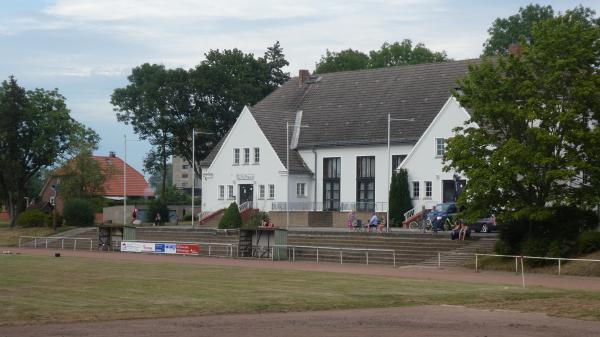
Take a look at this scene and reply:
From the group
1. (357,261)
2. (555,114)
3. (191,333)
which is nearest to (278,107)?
(357,261)

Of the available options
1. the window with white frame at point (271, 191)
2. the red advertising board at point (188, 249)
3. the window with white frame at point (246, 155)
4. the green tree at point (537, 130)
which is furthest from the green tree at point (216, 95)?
the green tree at point (537, 130)

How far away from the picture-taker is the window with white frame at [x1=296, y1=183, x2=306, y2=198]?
80.6 m

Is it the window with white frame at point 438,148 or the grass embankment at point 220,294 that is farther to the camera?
the window with white frame at point 438,148

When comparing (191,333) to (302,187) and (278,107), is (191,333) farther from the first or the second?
(278,107)

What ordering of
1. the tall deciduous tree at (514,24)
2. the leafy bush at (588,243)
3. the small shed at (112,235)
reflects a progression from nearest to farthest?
the leafy bush at (588,243) → the small shed at (112,235) → the tall deciduous tree at (514,24)

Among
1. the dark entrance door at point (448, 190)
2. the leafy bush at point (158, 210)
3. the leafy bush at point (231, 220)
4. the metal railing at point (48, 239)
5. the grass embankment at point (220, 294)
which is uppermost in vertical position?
the dark entrance door at point (448, 190)

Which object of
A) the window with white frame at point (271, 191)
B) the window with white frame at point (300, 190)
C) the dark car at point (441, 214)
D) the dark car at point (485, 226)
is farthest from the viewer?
the window with white frame at point (271, 191)

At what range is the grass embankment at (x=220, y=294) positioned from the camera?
26594 mm

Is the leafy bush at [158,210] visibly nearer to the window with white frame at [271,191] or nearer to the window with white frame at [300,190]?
the window with white frame at [271,191]

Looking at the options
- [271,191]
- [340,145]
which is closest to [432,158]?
[340,145]

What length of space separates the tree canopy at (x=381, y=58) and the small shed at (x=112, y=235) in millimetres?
56899

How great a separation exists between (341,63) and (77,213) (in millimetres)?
47774

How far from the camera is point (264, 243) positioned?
57906 mm

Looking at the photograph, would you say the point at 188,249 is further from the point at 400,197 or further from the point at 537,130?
the point at 537,130
